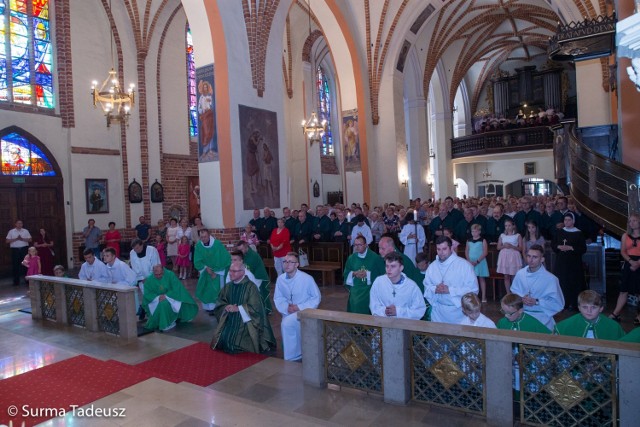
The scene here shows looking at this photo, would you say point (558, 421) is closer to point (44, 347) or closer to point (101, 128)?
point (44, 347)

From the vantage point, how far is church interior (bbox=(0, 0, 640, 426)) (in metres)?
4.24

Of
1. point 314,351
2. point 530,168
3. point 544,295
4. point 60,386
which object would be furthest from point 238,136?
point 530,168

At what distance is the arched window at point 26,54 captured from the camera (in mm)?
12219

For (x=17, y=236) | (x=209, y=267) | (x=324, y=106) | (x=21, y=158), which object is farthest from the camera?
(x=324, y=106)

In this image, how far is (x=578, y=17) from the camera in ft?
49.6

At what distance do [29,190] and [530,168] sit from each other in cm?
2536

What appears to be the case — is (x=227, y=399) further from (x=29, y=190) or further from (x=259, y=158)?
(x=29, y=190)

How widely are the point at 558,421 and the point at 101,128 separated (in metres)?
14.4

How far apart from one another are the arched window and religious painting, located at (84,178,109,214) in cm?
245

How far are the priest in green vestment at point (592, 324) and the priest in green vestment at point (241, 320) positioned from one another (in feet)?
11.0

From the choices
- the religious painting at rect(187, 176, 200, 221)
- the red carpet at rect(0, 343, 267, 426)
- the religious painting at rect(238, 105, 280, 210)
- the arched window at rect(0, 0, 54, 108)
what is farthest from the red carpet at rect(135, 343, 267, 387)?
the religious painting at rect(187, 176, 200, 221)

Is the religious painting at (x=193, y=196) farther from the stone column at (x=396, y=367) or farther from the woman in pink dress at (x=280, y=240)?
the stone column at (x=396, y=367)

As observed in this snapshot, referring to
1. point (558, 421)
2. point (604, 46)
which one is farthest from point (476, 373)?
point (604, 46)

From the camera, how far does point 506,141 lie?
949 inches
